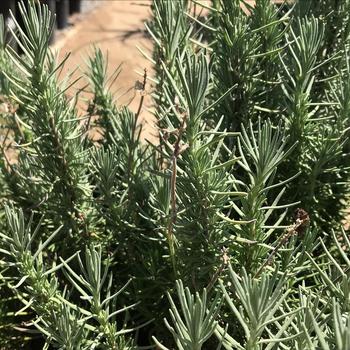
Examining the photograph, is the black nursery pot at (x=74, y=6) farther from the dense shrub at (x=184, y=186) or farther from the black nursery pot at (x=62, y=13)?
the dense shrub at (x=184, y=186)

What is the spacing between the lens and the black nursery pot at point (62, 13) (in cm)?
365

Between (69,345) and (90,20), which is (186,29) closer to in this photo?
(69,345)

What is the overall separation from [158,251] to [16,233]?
28 centimetres

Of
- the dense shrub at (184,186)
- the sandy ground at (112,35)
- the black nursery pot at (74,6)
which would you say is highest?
the dense shrub at (184,186)

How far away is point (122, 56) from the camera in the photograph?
11.5ft

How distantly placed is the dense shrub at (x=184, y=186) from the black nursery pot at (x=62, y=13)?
2.60m

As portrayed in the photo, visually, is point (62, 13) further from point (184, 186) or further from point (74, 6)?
point (184, 186)

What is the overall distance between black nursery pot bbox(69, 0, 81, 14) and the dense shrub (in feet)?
9.73

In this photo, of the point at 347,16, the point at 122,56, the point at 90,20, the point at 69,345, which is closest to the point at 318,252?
the point at 347,16

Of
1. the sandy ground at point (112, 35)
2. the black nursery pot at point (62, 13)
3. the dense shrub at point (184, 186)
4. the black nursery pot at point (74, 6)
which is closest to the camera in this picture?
the dense shrub at point (184, 186)

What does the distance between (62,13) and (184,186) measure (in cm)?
308

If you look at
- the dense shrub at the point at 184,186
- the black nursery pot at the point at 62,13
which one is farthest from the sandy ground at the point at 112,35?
the dense shrub at the point at 184,186

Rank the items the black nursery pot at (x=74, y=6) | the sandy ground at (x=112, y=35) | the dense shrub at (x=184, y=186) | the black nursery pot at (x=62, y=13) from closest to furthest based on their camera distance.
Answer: the dense shrub at (x=184, y=186)
the sandy ground at (x=112, y=35)
the black nursery pot at (x=62, y=13)
the black nursery pot at (x=74, y=6)

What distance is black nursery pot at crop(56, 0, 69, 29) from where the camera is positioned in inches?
144
